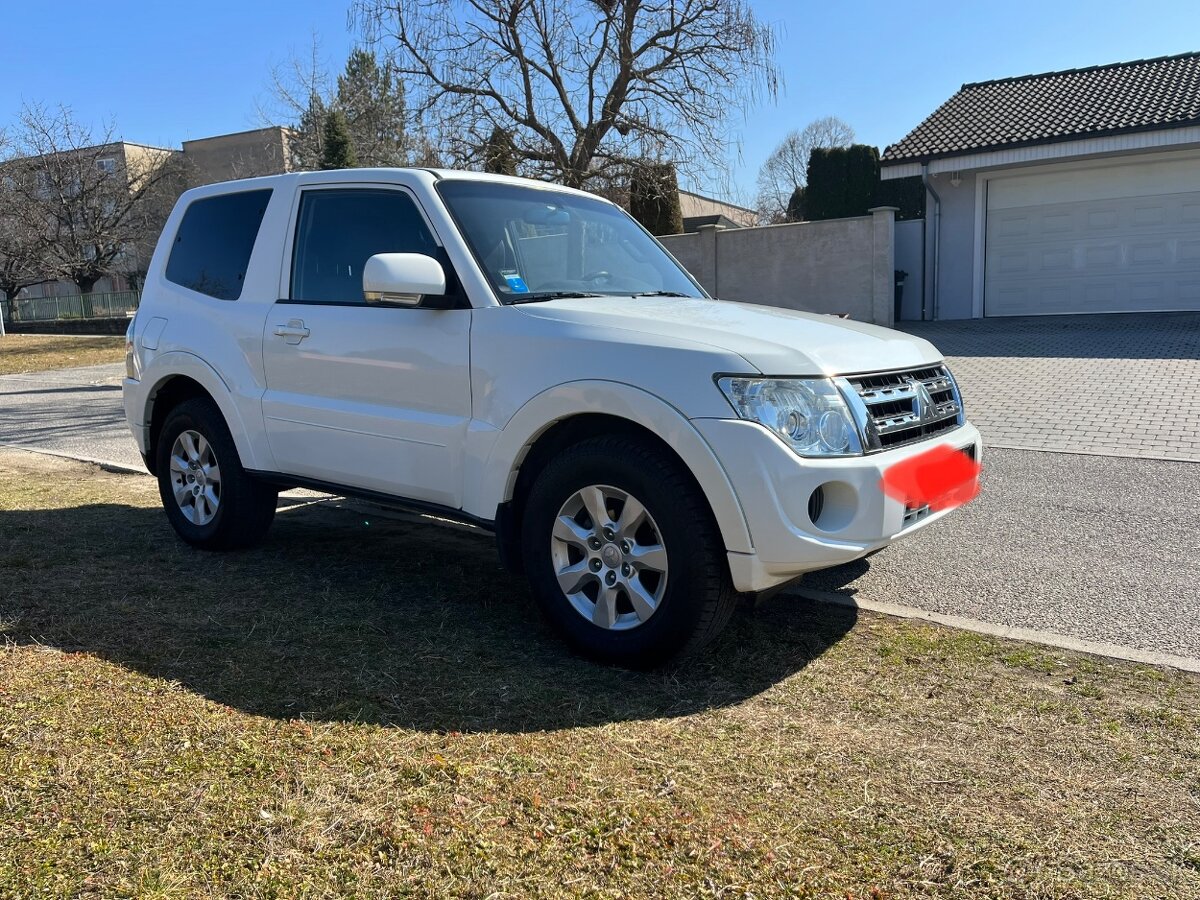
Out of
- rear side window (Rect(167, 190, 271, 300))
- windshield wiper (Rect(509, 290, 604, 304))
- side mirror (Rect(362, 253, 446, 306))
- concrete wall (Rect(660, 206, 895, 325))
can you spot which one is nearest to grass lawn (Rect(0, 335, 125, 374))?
concrete wall (Rect(660, 206, 895, 325))

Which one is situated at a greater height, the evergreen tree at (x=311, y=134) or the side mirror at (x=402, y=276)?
the evergreen tree at (x=311, y=134)

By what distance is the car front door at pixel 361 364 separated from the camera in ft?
13.8

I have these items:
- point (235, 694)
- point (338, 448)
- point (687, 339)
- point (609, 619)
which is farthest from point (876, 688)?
point (338, 448)

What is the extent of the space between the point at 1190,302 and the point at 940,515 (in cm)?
1762

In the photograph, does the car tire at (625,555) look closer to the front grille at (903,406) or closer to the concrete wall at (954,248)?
the front grille at (903,406)

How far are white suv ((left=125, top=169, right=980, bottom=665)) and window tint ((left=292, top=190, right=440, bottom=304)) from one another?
0.04 feet

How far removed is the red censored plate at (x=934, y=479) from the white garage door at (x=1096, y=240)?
1708cm

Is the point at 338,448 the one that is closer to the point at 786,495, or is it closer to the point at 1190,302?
the point at 786,495

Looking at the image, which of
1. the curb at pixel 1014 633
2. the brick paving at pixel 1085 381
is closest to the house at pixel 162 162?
the brick paving at pixel 1085 381

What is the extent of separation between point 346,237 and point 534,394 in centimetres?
159

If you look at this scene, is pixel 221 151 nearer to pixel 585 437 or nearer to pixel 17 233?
pixel 17 233

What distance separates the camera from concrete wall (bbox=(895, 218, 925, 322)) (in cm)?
2072

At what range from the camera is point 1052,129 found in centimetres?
1873

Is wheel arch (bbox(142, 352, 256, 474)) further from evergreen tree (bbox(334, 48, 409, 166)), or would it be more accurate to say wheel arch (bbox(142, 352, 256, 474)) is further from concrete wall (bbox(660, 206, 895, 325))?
evergreen tree (bbox(334, 48, 409, 166))
